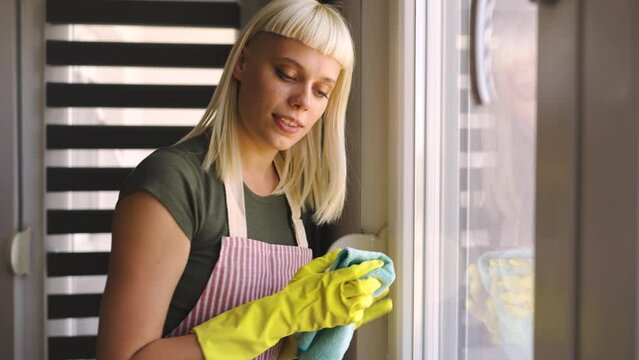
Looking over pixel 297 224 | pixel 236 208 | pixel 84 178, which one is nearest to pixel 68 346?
pixel 84 178

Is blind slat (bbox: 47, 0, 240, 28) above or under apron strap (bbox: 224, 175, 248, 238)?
above

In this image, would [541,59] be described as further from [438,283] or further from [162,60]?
[162,60]

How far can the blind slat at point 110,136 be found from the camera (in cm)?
256

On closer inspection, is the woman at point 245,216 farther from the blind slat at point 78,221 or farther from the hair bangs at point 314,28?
the blind slat at point 78,221

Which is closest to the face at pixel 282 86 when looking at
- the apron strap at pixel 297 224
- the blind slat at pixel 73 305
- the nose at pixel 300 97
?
the nose at pixel 300 97

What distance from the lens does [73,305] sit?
2609 millimetres

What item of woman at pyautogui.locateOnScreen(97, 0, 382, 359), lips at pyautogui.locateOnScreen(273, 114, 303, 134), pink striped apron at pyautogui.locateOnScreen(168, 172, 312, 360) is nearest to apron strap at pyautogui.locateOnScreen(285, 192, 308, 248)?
woman at pyautogui.locateOnScreen(97, 0, 382, 359)

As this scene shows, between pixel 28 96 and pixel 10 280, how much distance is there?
68 centimetres

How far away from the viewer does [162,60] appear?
8.57ft

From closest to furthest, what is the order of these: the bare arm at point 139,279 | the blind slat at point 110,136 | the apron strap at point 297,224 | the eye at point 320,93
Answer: the bare arm at point 139,279
the eye at point 320,93
the apron strap at point 297,224
the blind slat at point 110,136

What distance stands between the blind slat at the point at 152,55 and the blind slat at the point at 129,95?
91 millimetres

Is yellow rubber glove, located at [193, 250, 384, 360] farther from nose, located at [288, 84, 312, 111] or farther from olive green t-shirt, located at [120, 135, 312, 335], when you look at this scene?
nose, located at [288, 84, 312, 111]

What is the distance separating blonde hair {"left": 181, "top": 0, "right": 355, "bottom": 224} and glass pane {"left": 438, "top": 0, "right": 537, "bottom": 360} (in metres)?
0.25

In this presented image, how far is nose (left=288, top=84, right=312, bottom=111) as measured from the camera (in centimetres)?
117
